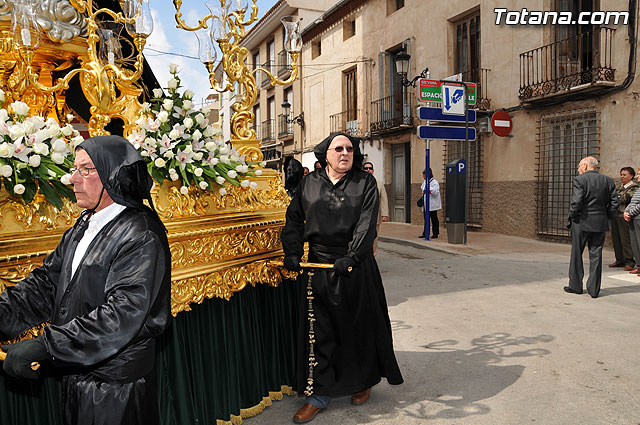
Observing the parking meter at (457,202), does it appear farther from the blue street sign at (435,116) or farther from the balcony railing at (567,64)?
the balcony railing at (567,64)

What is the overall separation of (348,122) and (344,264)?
19.1 meters

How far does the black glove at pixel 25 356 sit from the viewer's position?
1.62 m

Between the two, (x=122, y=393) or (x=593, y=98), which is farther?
(x=593, y=98)

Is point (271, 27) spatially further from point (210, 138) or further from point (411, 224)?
point (210, 138)

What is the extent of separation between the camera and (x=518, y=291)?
23.3ft

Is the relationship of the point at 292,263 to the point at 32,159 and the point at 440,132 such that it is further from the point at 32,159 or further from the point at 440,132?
the point at 440,132

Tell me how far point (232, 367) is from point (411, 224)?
49.3 ft

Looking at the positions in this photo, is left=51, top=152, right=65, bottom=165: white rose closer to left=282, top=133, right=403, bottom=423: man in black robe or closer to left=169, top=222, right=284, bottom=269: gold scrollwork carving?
left=169, top=222, right=284, bottom=269: gold scrollwork carving

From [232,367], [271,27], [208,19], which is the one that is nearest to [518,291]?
[232,367]

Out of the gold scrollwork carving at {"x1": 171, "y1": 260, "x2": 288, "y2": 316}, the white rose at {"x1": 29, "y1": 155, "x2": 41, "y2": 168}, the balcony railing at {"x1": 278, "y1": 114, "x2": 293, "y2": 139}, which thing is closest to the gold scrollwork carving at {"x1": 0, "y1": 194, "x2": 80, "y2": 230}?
the white rose at {"x1": 29, "y1": 155, "x2": 41, "y2": 168}

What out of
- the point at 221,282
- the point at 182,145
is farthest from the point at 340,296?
the point at 182,145

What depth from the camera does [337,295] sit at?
338cm

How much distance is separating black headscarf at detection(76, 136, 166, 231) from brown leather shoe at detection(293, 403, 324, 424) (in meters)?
2.07

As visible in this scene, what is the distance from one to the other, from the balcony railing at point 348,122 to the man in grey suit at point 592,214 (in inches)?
561
